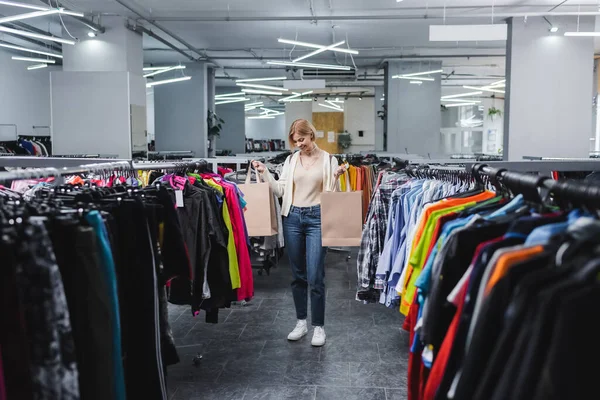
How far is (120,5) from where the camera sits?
10039mm

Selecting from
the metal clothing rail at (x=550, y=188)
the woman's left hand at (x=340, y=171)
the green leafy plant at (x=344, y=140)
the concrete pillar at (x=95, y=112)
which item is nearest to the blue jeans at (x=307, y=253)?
the woman's left hand at (x=340, y=171)

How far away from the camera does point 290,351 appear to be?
14.5 feet

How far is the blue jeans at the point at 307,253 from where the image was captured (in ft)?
14.1

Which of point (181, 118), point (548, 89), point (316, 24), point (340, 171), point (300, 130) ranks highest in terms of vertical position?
point (316, 24)

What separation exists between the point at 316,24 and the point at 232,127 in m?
12.1

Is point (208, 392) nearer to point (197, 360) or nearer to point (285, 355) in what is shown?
point (197, 360)

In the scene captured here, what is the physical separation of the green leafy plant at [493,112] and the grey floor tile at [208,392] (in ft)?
73.6

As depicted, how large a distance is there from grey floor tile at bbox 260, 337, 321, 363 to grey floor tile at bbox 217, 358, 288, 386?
0.10 metres

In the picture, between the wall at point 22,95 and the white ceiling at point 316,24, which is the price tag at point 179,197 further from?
the wall at point 22,95

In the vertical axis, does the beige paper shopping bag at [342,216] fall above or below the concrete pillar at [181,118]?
below

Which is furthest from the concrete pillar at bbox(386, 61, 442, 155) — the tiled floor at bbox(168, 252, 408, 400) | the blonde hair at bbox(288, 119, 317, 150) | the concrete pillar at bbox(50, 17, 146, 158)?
the blonde hair at bbox(288, 119, 317, 150)

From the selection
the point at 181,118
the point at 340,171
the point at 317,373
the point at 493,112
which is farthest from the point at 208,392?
the point at 493,112

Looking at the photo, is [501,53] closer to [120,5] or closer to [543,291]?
[120,5]

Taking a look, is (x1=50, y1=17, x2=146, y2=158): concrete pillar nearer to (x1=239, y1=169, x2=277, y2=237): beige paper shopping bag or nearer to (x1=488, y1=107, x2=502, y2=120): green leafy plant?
(x1=239, y1=169, x2=277, y2=237): beige paper shopping bag
